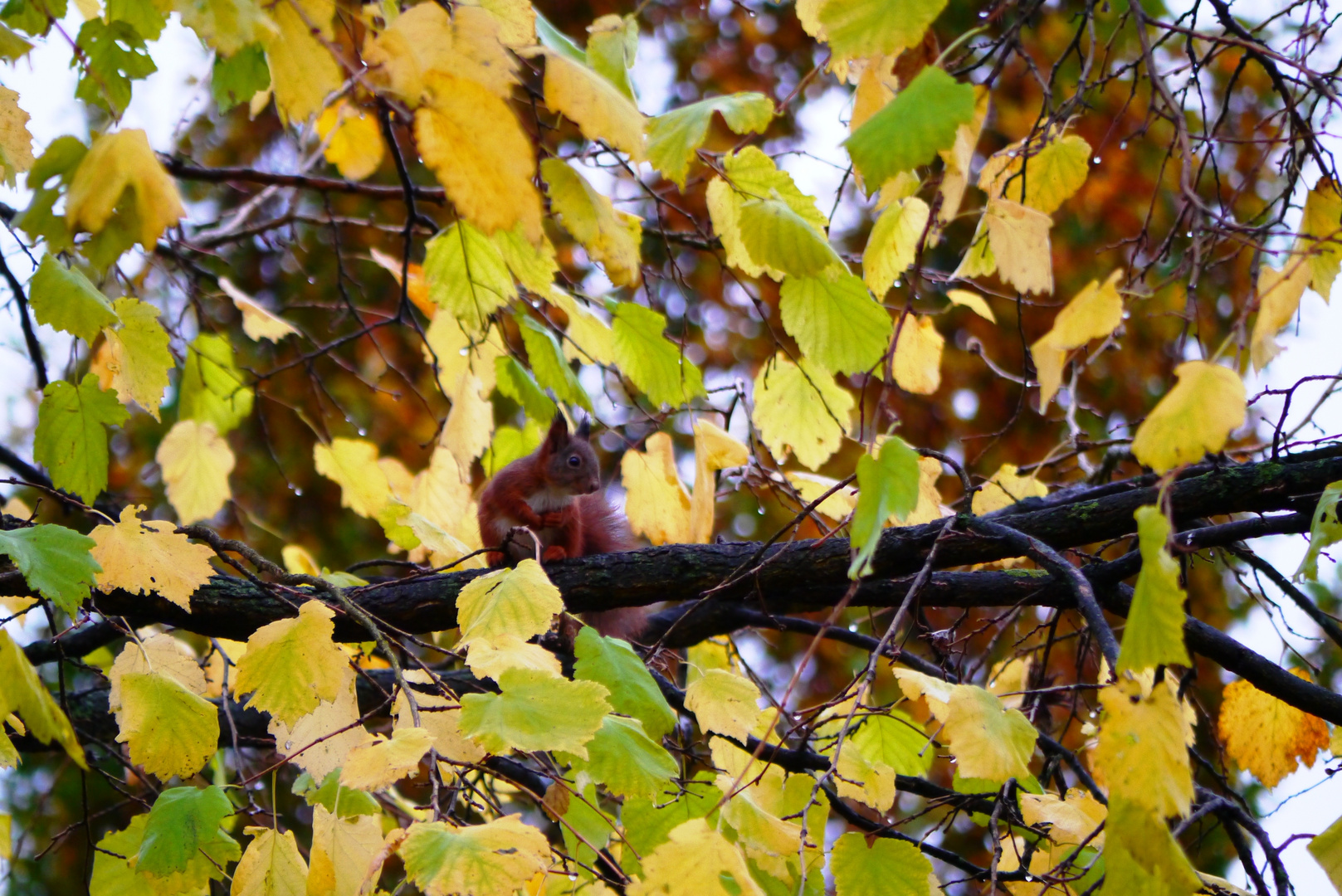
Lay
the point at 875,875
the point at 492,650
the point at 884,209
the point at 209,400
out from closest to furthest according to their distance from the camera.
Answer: the point at 492,650 → the point at 875,875 → the point at 884,209 → the point at 209,400

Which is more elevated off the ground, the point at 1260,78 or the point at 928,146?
the point at 1260,78

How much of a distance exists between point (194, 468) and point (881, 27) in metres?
2.39

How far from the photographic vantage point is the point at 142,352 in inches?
82.5

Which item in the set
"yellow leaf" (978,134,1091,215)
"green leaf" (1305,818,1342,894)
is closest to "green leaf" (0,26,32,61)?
"yellow leaf" (978,134,1091,215)

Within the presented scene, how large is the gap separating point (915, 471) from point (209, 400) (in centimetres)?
269

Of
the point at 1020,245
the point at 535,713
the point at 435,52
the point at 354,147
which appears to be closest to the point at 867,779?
the point at 535,713

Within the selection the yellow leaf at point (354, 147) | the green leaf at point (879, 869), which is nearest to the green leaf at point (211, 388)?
the yellow leaf at point (354, 147)

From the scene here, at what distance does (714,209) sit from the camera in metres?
2.01

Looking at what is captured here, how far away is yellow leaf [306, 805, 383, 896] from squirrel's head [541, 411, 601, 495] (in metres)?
2.16

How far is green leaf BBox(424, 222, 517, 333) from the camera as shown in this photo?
6.66ft

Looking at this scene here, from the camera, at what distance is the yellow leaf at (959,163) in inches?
63.4

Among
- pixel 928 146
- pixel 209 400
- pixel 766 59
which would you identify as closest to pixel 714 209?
pixel 928 146

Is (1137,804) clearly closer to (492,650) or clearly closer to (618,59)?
(492,650)

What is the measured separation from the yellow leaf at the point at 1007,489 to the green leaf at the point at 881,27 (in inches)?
65.7
